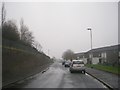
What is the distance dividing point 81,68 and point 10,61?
11548mm

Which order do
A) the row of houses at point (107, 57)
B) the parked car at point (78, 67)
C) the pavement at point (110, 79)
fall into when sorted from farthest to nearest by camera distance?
the row of houses at point (107, 57), the parked car at point (78, 67), the pavement at point (110, 79)

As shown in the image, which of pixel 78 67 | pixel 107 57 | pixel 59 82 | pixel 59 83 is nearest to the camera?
pixel 59 83

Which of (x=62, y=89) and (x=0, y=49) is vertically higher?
(x=0, y=49)

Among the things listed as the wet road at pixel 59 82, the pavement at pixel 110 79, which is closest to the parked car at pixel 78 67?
the pavement at pixel 110 79

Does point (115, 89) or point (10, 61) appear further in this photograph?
point (10, 61)

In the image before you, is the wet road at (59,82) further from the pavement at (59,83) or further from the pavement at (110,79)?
the pavement at (110,79)

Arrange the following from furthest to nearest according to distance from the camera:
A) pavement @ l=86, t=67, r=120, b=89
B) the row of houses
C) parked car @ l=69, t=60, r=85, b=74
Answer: the row of houses < parked car @ l=69, t=60, r=85, b=74 < pavement @ l=86, t=67, r=120, b=89

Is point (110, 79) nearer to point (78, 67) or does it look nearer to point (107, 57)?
point (78, 67)

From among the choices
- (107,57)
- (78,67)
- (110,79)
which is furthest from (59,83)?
Result: (107,57)

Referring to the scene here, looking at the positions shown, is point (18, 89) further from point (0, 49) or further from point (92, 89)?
point (0, 49)

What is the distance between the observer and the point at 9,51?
25.6 meters

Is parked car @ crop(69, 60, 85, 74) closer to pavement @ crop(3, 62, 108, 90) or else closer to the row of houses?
pavement @ crop(3, 62, 108, 90)

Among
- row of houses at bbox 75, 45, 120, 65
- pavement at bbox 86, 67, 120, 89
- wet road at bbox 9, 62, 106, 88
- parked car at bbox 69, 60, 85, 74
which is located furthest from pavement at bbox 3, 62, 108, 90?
row of houses at bbox 75, 45, 120, 65

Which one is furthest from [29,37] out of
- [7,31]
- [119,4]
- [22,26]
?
[119,4]
